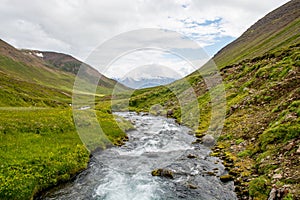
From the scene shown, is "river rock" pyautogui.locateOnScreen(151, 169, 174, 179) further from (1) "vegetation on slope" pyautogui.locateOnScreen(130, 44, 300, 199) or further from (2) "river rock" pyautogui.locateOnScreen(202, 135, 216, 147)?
(2) "river rock" pyautogui.locateOnScreen(202, 135, 216, 147)

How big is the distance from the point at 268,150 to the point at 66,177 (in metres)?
17.4

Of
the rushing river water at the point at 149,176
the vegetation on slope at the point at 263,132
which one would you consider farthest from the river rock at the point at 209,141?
the rushing river water at the point at 149,176

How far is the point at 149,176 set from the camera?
2028 cm

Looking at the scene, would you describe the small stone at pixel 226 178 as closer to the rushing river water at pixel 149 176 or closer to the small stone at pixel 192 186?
the rushing river water at pixel 149 176

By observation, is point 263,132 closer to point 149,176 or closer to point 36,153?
point 149,176

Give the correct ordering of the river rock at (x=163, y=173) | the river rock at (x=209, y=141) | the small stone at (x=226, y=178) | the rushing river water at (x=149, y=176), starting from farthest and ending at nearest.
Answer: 1. the river rock at (x=209, y=141)
2. the river rock at (x=163, y=173)
3. the small stone at (x=226, y=178)
4. the rushing river water at (x=149, y=176)

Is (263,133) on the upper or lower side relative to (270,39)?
lower

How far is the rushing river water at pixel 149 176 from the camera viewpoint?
671 inches

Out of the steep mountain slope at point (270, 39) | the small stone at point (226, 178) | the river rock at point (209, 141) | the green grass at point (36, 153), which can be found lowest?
the green grass at point (36, 153)

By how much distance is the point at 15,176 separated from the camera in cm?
1694

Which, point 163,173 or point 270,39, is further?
point 270,39

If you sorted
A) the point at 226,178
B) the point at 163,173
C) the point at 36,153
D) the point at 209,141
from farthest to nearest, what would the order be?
the point at 209,141, the point at 36,153, the point at 163,173, the point at 226,178

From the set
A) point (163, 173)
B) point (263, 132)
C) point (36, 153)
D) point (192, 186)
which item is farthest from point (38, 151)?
point (263, 132)

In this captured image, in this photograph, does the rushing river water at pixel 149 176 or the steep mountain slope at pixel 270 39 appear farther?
the steep mountain slope at pixel 270 39
